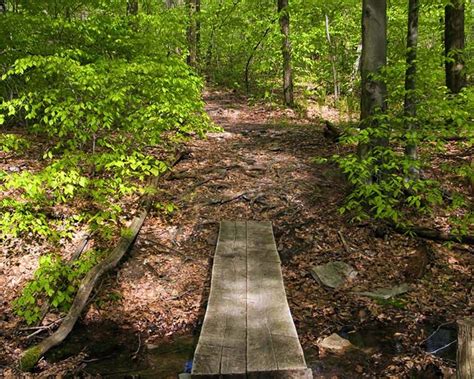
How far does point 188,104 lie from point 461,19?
7.24 metres

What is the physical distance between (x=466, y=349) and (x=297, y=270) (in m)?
3.39

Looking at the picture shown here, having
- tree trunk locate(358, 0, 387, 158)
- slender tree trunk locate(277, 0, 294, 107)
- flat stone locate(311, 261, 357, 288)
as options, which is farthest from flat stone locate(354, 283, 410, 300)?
slender tree trunk locate(277, 0, 294, 107)

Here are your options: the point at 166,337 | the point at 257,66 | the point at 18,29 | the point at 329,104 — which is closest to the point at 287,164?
the point at 166,337

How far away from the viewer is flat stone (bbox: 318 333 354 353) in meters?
→ 4.72

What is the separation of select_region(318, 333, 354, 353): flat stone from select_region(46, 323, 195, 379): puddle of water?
156cm

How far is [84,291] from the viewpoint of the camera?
211 inches

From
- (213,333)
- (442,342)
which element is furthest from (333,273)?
(213,333)

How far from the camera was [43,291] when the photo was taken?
5.55 metres

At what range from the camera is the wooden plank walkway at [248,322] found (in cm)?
347

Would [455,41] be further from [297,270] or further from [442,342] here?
[442,342]

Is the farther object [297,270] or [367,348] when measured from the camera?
[297,270]

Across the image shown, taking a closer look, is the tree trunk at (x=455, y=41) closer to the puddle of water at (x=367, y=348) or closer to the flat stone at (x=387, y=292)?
the flat stone at (x=387, y=292)

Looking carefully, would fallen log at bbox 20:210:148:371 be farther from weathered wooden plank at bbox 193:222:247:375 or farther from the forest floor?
weathered wooden plank at bbox 193:222:247:375

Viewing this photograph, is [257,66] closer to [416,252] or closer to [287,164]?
[287,164]
